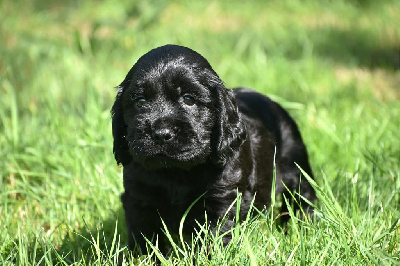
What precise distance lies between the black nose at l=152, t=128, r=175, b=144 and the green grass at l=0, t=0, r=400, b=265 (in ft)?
1.68

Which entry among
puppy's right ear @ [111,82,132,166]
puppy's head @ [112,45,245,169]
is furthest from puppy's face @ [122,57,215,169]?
puppy's right ear @ [111,82,132,166]

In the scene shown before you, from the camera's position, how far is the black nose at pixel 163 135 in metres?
2.75

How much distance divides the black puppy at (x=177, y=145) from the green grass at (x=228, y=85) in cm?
22

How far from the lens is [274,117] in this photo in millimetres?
3982

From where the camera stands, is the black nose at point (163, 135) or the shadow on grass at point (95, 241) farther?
the shadow on grass at point (95, 241)

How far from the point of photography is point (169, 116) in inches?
112

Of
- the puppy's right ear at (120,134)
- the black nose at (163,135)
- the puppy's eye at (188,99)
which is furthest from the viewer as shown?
the puppy's right ear at (120,134)

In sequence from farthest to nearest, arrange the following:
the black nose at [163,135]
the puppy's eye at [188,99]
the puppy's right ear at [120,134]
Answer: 1. the puppy's right ear at [120,134]
2. the puppy's eye at [188,99]
3. the black nose at [163,135]

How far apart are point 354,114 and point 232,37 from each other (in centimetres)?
311

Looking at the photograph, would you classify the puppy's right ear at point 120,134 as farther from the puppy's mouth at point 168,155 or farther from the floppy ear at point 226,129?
the floppy ear at point 226,129

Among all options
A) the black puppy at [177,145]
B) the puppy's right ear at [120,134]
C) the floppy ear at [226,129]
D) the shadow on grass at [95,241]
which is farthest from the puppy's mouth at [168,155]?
the shadow on grass at [95,241]

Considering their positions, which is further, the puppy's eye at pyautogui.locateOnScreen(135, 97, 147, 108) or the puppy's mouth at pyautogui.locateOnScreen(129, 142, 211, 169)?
the puppy's eye at pyautogui.locateOnScreen(135, 97, 147, 108)

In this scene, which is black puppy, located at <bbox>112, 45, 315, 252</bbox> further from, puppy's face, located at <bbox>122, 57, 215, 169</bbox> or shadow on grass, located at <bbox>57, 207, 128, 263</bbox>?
shadow on grass, located at <bbox>57, 207, 128, 263</bbox>

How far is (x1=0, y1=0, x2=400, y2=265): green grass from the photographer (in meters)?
2.84
